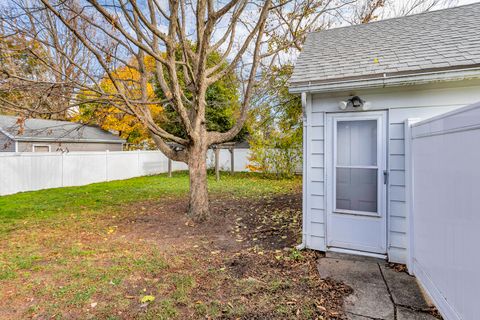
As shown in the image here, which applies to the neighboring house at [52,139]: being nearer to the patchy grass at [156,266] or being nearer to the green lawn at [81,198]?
the green lawn at [81,198]

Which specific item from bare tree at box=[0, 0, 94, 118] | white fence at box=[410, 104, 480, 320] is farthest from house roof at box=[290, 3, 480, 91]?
bare tree at box=[0, 0, 94, 118]

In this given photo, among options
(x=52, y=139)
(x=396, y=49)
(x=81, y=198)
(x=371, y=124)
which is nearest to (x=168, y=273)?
(x=371, y=124)

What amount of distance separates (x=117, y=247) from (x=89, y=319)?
2.00m

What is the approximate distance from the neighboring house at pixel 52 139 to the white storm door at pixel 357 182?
10.4 m

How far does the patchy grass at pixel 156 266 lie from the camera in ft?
8.75

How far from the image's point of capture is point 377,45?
462 centimetres

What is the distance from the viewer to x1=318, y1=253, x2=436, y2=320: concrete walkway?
8.32 feet

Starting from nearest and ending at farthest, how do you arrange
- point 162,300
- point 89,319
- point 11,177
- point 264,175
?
point 89,319, point 162,300, point 11,177, point 264,175

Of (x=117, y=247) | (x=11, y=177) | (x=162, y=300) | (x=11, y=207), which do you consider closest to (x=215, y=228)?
(x=117, y=247)

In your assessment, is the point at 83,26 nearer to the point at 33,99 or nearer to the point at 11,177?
the point at 33,99

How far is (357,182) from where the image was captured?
3.87m

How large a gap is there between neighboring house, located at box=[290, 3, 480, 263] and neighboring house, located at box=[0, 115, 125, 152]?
10.2 m

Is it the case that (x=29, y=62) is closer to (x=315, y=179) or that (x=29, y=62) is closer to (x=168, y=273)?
(x=168, y=273)

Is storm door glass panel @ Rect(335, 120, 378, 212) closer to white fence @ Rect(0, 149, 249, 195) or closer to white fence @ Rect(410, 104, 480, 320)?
white fence @ Rect(410, 104, 480, 320)
